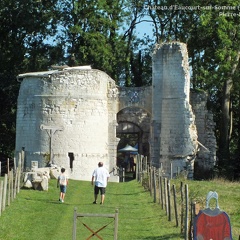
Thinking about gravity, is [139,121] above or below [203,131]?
above

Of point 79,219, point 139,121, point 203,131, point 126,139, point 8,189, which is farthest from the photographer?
point 126,139

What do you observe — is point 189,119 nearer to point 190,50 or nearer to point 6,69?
point 190,50

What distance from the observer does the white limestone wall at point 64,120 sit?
3997 cm

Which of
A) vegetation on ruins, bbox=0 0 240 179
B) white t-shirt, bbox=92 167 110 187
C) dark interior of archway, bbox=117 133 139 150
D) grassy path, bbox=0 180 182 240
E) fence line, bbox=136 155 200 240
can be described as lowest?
grassy path, bbox=0 180 182 240

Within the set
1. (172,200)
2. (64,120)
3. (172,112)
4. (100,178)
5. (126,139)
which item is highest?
(172,112)

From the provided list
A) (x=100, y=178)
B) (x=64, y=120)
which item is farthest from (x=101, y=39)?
(x=100, y=178)

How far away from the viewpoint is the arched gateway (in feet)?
132

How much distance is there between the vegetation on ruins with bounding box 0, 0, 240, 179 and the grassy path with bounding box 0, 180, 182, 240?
854 inches

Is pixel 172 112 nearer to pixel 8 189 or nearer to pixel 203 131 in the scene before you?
pixel 203 131

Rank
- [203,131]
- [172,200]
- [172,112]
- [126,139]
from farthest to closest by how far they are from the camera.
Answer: [126,139], [203,131], [172,112], [172,200]

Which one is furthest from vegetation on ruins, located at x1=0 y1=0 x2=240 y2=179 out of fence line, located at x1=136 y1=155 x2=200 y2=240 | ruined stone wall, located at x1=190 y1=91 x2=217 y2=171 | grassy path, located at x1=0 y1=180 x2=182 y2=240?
grassy path, located at x1=0 y1=180 x2=182 y2=240

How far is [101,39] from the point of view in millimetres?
53219

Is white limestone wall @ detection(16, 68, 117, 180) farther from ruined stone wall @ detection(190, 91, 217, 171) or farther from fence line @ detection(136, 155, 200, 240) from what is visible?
ruined stone wall @ detection(190, 91, 217, 171)

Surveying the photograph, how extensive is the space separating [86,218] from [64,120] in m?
19.0
